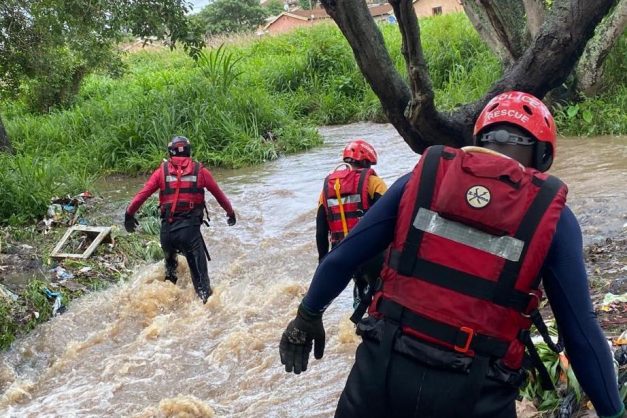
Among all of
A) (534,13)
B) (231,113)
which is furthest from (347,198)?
(231,113)

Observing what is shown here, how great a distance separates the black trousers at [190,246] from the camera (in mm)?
7336

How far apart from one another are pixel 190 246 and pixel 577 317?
565 cm

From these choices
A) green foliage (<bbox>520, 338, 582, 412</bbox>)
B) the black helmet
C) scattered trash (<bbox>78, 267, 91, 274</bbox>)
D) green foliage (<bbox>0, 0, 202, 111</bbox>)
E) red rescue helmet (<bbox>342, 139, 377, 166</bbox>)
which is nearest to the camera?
green foliage (<bbox>520, 338, 582, 412</bbox>)

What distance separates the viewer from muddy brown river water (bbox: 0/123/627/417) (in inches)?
221

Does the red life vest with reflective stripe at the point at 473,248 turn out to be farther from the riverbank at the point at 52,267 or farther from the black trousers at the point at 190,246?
the riverbank at the point at 52,267

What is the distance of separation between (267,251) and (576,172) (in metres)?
4.88

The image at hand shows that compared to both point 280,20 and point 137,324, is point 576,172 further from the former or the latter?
point 280,20

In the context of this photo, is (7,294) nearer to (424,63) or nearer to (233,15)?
(424,63)

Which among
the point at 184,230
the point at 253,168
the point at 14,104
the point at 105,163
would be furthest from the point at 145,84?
the point at 184,230

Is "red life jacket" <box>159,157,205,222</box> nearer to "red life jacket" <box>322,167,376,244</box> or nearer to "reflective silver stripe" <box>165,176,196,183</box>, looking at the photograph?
"reflective silver stripe" <box>165,176,196,183</box>

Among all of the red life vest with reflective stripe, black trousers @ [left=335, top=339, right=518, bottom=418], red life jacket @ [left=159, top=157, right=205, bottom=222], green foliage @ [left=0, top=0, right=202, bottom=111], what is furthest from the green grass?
the red life vest with reflective stripe

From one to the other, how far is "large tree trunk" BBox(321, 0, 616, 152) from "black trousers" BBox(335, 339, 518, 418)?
262 centimetres

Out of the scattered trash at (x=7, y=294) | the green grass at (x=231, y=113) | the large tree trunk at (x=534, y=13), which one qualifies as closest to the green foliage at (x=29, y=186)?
the green grass at (x=231, y=113)

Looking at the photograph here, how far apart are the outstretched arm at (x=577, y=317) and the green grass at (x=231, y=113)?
365 inches
